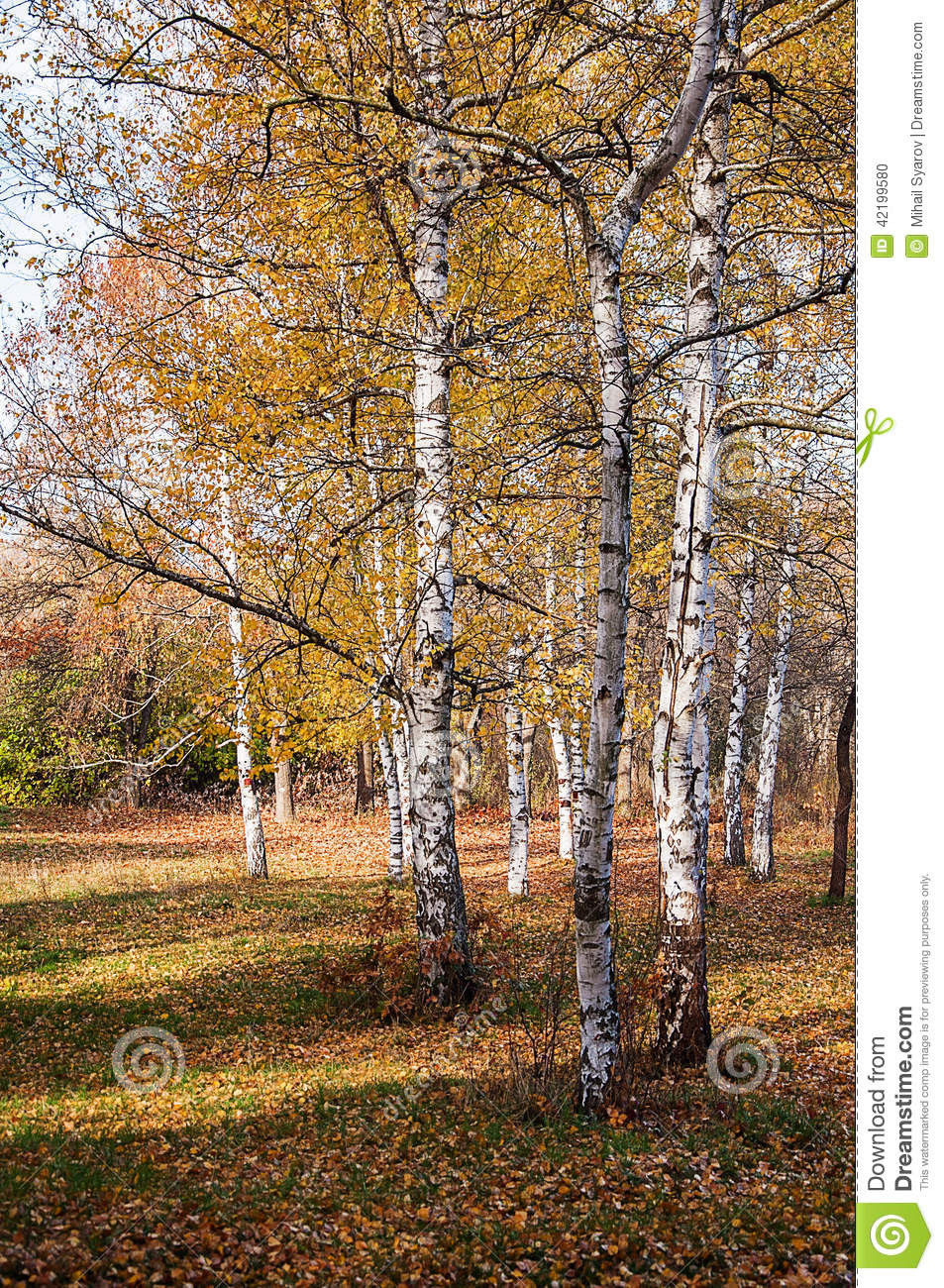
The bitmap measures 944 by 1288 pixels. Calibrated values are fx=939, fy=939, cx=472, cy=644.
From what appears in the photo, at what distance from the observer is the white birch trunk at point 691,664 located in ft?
21.6

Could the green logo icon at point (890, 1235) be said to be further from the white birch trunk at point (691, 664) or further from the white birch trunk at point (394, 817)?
the white birch trunk at point (394, 817)

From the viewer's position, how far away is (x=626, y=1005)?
6102 mm

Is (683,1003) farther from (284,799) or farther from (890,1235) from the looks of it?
(284,799)

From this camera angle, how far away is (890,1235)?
327cm

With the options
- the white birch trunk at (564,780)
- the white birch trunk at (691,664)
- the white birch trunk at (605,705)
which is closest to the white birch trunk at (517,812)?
the white birch trunk at (564,780)

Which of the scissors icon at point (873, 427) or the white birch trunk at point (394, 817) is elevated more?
the scissors icon at point (873, 427)

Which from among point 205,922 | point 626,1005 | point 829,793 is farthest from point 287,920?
point 829,793

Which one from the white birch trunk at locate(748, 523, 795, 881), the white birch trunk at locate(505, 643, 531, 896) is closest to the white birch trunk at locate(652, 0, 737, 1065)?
the white birch trunk at locate(505, 643, 531, 896)

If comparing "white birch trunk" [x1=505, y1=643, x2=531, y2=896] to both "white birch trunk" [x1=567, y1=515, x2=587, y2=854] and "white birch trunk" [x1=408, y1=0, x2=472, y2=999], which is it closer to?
"white birch trunk" [x1=567, y1=515, x2=587, y2=854]

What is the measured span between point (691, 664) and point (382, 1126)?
3592mm

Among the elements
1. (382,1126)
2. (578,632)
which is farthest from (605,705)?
(578,632)

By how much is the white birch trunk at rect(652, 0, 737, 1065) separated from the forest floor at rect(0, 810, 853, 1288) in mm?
288

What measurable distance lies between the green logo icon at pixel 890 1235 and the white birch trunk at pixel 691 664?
325 cm

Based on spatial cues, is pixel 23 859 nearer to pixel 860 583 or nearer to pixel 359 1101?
pixel 359 1101
